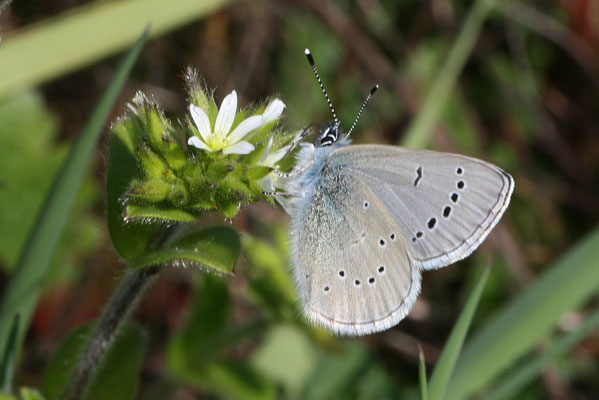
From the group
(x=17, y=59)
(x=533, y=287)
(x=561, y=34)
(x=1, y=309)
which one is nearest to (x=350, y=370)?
(x=533, y=287)

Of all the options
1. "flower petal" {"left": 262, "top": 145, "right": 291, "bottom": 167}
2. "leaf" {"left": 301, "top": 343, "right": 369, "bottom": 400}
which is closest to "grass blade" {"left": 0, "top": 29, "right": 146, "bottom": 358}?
"flower petal" {"left": 262, "top": 145, "right": 291, "bottom": 167}

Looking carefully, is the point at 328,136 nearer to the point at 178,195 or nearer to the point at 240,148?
the point at 240,148

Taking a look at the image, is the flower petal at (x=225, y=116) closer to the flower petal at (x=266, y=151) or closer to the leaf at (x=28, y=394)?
the flower petal at (x=266, y=151)

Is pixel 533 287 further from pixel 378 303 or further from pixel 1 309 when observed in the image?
pixel 1 309

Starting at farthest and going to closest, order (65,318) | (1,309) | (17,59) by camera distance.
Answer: (65,318) → (17,59) → (1,309)

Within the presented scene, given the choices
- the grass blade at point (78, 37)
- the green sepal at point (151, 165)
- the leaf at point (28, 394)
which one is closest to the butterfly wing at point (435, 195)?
the green sepal at point (151, 165)

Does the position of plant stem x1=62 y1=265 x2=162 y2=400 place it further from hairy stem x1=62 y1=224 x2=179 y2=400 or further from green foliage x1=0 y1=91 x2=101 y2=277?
green foliage x1=0 y1=91 x2=101 y2=277
